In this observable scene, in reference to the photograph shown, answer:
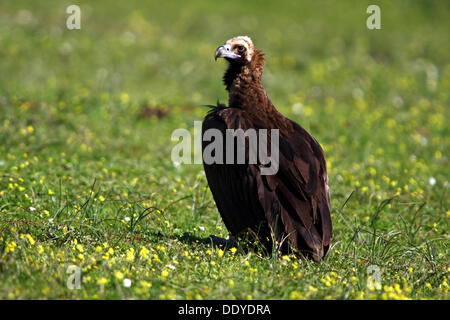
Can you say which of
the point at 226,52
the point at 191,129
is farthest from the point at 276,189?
the point at 191,129

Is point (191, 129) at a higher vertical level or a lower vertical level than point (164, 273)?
higher

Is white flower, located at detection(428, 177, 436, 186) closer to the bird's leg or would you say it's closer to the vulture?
the vulture

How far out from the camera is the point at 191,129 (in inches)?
394

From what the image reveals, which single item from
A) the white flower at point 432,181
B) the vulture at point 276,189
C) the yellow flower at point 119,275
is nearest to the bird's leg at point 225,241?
the vulture at point 276,189

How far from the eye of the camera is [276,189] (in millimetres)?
4582

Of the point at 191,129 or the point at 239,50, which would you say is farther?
the point at 191,129

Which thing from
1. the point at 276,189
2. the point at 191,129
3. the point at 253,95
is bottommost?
the point at 276,189

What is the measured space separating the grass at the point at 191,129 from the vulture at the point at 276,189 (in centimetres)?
24

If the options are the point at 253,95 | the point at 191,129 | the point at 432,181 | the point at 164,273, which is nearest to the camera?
the point at 164,273

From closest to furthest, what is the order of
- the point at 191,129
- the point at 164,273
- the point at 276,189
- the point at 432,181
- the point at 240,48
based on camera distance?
the point at 164,273, the point at 276,189, the point at 240,48, the point at 432,181, the point at 191,129

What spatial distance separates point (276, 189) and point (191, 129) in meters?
5.58

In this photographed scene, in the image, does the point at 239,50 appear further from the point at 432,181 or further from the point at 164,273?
the point at 432,181

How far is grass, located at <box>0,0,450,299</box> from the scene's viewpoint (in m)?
3.96
